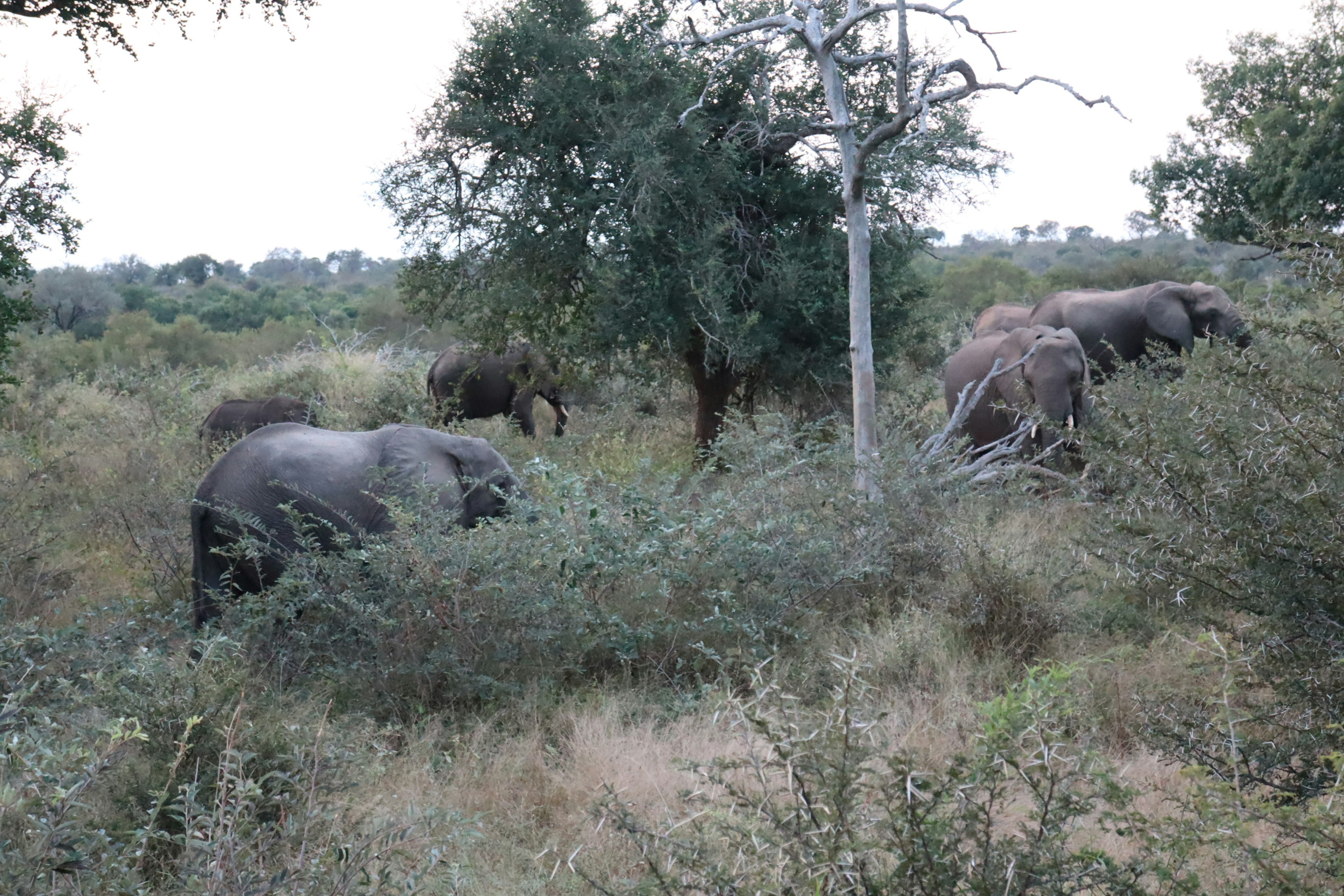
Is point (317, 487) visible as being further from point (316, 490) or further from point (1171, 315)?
point (1171, 315)

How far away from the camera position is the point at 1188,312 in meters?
15.3

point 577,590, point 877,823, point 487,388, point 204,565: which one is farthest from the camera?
point 487,388

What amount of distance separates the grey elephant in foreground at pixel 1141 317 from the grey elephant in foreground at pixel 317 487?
969cm

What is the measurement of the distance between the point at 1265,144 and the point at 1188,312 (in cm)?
642

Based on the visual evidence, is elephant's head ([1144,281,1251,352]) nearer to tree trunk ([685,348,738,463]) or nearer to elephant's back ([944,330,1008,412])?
elephant's back ([944,330,1008,412])

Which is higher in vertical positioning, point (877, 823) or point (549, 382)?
point (549, 382)

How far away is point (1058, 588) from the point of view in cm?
633

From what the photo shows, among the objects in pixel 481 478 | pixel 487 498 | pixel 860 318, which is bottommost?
pixel 487 498

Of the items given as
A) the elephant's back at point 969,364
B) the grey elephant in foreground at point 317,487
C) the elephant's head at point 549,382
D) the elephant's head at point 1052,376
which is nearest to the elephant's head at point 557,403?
the elephant's head at point 549,382

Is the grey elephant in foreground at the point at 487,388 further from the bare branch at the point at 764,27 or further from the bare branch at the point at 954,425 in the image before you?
the bare branch at the point at 764,27

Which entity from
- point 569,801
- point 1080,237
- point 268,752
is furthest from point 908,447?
point 1080,237

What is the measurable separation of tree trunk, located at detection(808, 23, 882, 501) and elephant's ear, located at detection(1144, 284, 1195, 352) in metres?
8.06

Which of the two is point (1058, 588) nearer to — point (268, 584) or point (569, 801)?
point (569, 801)

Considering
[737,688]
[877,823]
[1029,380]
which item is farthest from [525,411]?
[877,823]
